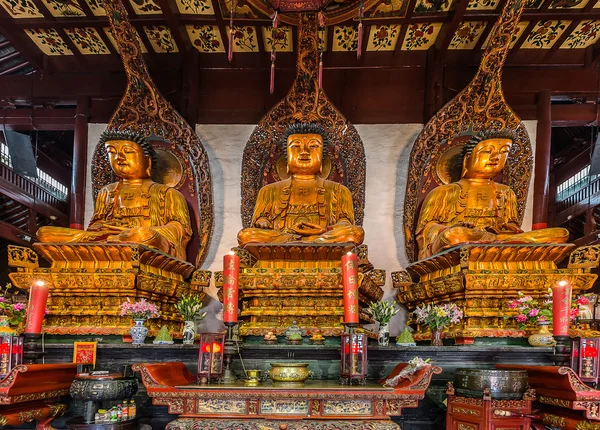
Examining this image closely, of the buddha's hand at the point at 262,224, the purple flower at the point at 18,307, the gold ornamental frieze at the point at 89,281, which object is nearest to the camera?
the purple flower at the point at 18,307

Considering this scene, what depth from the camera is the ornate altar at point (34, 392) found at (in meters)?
3.38

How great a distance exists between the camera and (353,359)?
356 cm

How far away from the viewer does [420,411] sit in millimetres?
4203

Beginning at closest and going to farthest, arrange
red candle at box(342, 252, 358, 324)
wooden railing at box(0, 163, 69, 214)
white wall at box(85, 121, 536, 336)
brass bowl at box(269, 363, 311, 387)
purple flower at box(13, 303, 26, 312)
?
brass bowl at box(269, 363, 311, 387)
red candle at box(342, 252, 358, 324)
purple flower at box(13, 303, 26, 312)
white wall at box(85, 121, 536, 336)
wooden railing at box(0, 163, 69, 214)

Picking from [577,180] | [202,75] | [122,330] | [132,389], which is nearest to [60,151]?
[202,75]

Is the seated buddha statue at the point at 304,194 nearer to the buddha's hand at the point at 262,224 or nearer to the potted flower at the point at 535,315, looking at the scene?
the buddha's hand at the point at 262,224

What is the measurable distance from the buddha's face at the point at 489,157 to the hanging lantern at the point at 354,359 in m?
3.46

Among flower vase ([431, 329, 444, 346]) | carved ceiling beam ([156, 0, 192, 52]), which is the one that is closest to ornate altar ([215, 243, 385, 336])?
flower vase ([431, 329, 444, 346])

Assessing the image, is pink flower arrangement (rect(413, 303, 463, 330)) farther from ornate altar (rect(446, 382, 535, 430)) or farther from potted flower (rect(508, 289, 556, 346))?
ornate altar (rect(446, 382, 535, 430))

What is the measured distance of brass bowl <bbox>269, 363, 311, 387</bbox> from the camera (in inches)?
137

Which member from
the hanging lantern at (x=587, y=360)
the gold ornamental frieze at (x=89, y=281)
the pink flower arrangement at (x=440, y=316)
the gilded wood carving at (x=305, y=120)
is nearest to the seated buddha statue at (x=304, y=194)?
the gilded wood carving at (x=305, y=120)

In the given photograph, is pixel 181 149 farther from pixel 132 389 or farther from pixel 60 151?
pixel 60 151

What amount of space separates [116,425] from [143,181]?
3691 mm

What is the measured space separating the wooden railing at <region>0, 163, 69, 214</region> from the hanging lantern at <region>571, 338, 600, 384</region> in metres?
9.75
